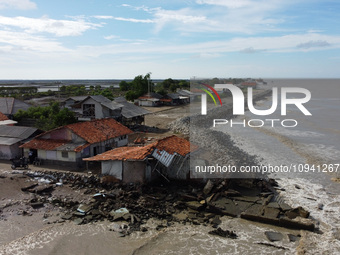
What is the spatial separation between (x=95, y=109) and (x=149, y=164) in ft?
53.3

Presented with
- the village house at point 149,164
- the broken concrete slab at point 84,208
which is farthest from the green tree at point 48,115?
the broken concrete slab at point 84,208

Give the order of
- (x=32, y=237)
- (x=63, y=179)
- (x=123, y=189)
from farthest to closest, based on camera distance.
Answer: (x=63, y=179) → (x=123, y=189) → (x=32, y=237)

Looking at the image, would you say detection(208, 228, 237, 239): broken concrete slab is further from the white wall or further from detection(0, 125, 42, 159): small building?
detection(0, 125, 42, 159): small building

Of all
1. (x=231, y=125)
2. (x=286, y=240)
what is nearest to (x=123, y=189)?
(x=286, y=240)

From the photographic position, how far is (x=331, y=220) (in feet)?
51.8

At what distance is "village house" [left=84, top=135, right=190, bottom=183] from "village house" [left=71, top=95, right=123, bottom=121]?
1354 centimetres

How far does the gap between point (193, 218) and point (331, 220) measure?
720cm

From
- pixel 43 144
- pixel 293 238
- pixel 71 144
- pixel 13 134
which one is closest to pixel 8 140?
pixel 13 134

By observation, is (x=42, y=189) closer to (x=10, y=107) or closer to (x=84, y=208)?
(x=84, y=208)

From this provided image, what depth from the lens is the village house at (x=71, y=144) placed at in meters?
21.5

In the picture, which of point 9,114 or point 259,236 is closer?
point 259,236

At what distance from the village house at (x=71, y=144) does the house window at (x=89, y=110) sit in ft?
27.5

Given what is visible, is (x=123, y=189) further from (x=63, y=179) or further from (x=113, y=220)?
(x=63, y=179)

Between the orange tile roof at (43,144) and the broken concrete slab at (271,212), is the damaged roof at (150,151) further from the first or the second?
the broken concrete slab at (271,212)
